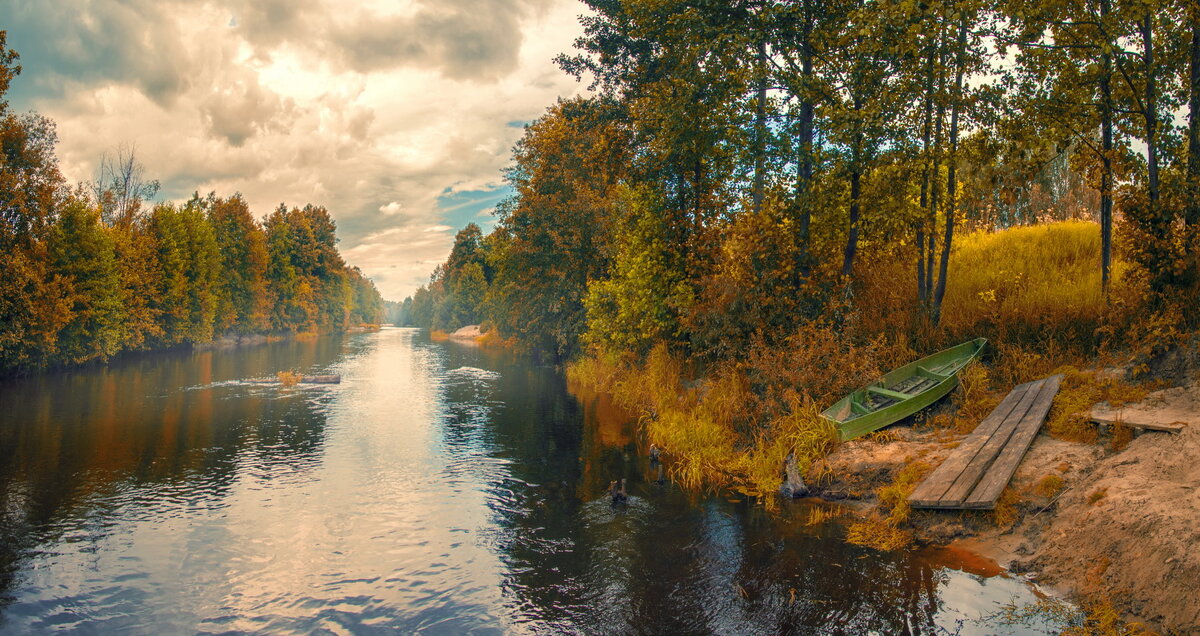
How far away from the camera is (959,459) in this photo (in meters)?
9.90

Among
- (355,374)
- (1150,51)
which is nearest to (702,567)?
(1150,51)

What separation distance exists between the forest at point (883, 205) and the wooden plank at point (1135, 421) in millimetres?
481

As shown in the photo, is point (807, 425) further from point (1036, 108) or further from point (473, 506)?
point (1036, 108)

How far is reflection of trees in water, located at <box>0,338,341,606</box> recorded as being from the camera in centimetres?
1140

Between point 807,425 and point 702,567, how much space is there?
16.2 ft

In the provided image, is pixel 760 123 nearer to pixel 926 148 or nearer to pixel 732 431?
pixel 926 148

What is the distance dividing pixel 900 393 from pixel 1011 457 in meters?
3.39

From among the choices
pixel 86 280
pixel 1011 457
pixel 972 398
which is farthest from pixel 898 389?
pixel 86 280

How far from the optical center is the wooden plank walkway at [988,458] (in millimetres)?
8883

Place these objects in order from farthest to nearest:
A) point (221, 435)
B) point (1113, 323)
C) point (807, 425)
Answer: point (221, 435) < point (807, 425) < point (1113, 323)

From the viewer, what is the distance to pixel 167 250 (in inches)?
1934

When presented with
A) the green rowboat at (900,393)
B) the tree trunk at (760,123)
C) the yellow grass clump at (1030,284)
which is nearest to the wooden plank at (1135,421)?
the green rowboat at (900,393)

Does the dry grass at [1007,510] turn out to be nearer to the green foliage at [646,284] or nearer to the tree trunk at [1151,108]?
the tree trunk at [1151,108]

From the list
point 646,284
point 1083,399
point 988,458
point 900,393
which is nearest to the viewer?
point 988,458
